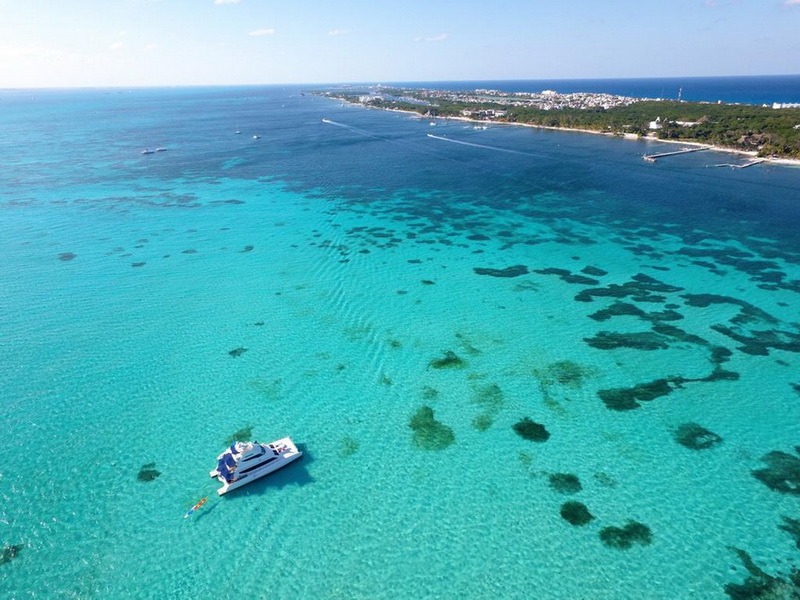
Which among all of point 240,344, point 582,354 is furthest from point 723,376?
point 240,344

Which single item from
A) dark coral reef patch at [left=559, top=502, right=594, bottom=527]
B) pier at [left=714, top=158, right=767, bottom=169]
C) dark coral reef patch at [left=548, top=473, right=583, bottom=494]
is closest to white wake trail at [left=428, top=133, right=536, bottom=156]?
pier at [left=714, top=158, right=767, bottom=169]

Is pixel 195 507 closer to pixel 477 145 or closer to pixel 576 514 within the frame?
pixel 576 514

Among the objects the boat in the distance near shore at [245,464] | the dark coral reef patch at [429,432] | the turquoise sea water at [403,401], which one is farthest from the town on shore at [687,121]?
the boat in the distance near shore at [245,464]

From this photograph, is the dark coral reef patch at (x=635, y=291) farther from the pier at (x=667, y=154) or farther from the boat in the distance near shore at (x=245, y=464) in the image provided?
the pier at (x=667, y=154)

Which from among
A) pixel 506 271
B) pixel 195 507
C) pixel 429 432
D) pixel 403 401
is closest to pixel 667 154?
pixel 506 271

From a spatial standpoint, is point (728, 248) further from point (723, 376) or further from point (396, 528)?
point (396, 528)
